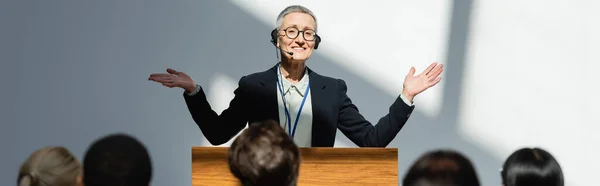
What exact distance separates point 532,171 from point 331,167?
2.69 feet

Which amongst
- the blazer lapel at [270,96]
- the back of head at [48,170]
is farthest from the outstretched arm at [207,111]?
the back of head at [48,170]

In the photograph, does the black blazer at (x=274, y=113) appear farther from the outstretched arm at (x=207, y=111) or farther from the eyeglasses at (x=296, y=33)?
the eyeglasses at (x=296, y=33)

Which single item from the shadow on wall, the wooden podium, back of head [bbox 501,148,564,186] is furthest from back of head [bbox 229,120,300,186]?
the shadow on wall

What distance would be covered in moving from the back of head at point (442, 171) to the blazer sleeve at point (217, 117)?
1.68m

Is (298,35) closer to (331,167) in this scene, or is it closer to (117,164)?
(331,167)

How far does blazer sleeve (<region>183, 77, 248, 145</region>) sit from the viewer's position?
3.84 m

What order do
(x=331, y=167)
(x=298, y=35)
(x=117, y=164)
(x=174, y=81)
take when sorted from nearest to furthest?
(x=117, y=164) < (x=331, y=167) < (x=174, y=81) < (x=298, y=35)

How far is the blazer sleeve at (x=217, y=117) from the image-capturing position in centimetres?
384

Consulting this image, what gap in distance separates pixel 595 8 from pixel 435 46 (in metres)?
1.04

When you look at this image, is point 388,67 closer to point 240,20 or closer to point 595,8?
point 240,20

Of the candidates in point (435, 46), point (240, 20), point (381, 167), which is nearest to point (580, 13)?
point (435, 46)

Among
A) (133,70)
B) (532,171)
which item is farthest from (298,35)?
(133,70)

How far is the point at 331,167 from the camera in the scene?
134 inches

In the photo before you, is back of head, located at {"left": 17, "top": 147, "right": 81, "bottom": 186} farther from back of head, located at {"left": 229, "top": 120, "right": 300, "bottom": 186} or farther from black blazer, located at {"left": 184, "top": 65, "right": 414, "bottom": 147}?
black blazer, located at {"left": 184, "top": 65, "right": 414, "bottom": 147}
